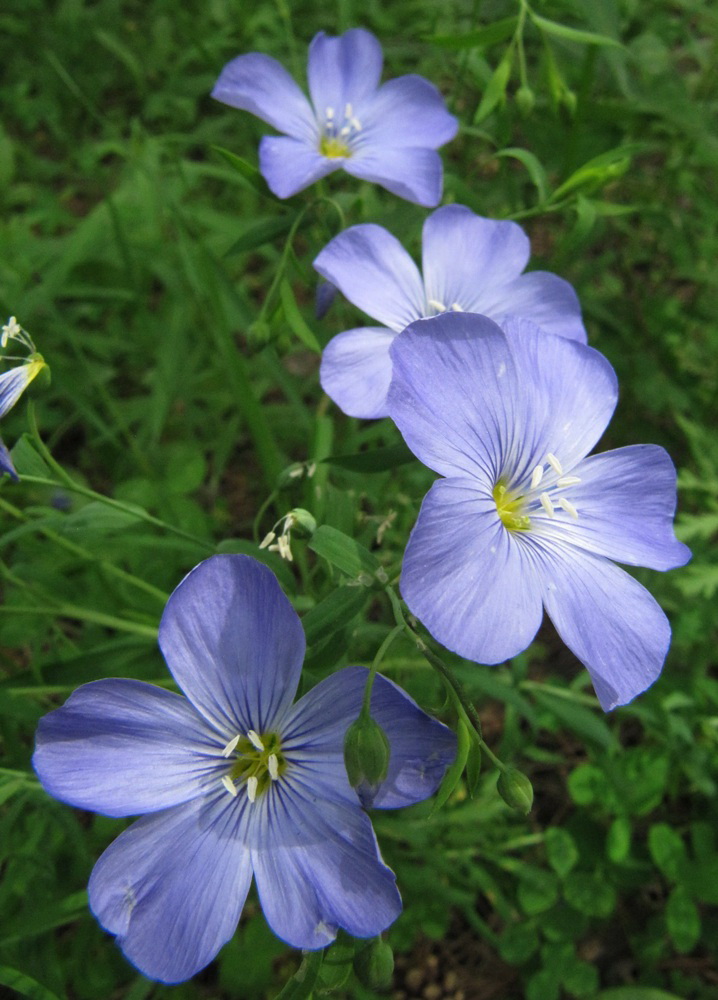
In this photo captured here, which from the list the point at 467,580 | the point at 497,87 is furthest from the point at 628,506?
the point at 497,87

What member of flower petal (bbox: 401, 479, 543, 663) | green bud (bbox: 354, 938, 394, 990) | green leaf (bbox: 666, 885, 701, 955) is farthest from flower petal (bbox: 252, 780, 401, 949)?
green leaf (bbox: 666, 885, 701, 955)

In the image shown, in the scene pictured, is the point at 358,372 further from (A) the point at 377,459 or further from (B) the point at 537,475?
(B) the point at 537,475

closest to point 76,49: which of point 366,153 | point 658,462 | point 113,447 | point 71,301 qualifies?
point 71,301

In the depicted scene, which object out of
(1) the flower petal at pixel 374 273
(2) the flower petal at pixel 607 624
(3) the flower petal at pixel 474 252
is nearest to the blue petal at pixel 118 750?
(2) the flower petal at pixel 607 624

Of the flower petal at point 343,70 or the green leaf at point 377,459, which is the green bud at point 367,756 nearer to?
the green leaf at point 377,459

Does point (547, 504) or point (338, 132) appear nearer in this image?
point (547, 504)

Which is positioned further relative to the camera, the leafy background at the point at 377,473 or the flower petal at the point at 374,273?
the leafy background at the point at 377,473

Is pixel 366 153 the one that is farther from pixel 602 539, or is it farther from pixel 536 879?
pixel 536 879

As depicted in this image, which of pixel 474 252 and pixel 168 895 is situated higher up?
pixel 474 252
